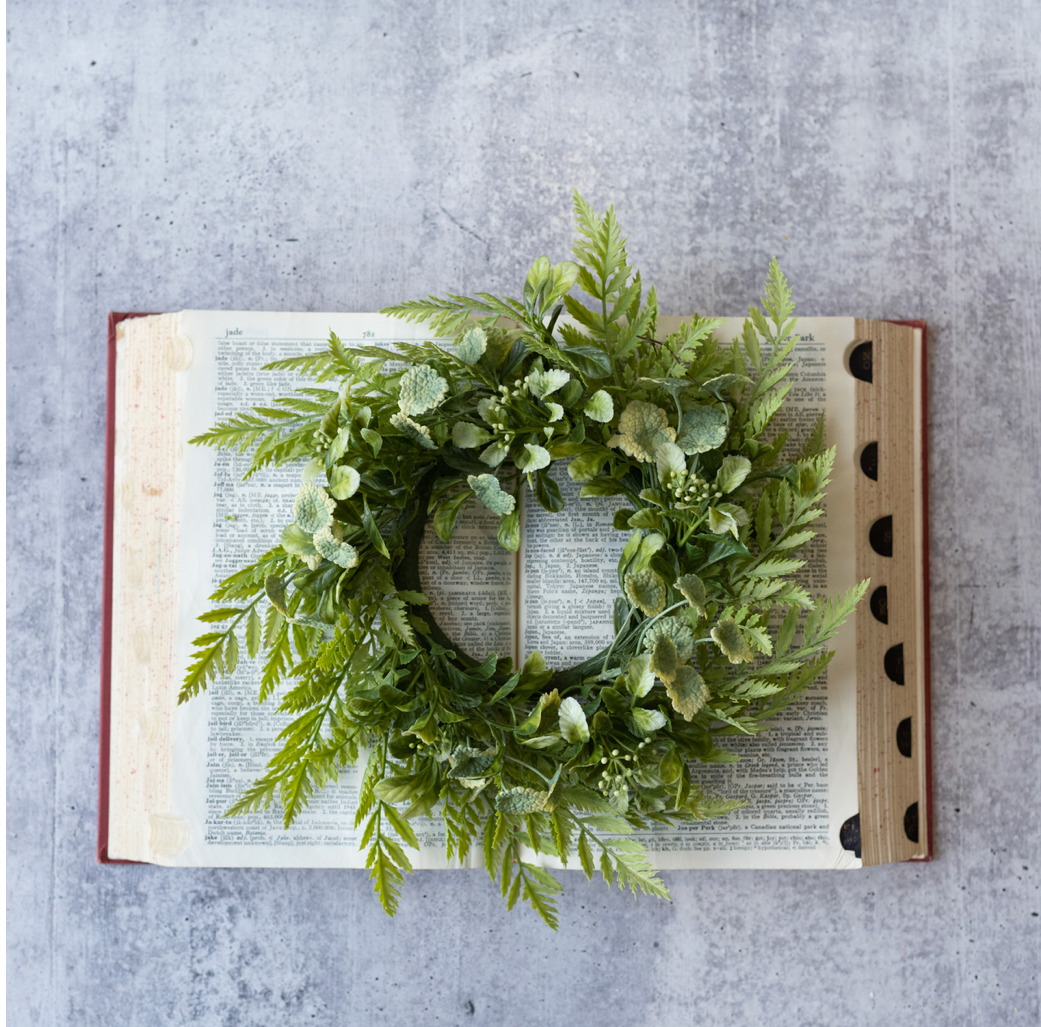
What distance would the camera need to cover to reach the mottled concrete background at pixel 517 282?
1053 millimetres

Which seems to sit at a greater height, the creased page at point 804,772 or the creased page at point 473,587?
the creased page at point 473,587

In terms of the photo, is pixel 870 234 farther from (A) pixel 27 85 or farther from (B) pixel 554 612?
(A) pixel 27 85

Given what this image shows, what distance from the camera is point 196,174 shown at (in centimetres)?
107

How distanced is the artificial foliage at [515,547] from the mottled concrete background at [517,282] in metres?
0.19

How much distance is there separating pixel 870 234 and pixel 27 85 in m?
1.14

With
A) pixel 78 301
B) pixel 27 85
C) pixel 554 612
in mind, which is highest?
pixel 27 85

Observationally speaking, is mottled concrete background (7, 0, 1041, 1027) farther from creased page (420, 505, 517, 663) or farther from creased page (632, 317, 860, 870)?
creased page (420, 505, 517, 663)

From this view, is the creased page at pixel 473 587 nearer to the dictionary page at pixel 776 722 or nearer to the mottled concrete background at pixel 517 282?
the dictionary page at pixel 776 722

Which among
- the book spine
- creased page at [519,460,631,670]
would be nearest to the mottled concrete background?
the book spine

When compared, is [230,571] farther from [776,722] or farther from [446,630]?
[776,722]

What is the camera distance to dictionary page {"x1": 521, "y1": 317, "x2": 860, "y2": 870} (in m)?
1.01

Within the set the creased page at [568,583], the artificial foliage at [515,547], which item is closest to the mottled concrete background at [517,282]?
the artificial foliage at [515,547]

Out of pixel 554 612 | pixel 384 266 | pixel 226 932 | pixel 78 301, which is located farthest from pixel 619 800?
pixel 78 301

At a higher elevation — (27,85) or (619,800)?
(27,85)
